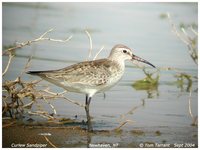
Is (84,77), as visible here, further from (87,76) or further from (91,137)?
(91,137)

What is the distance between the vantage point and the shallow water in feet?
27.1

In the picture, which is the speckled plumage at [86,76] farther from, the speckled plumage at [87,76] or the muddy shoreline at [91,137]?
the muddy shoreline at [91,137]

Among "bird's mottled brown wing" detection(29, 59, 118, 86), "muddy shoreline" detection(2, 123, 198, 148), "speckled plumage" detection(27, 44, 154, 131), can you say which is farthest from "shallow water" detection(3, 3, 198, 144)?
"bird's mottled brown wing" detection(29, 59, 118, 86)

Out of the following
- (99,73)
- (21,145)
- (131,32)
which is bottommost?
(21,145)

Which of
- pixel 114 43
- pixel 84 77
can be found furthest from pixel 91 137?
pixel 114 43

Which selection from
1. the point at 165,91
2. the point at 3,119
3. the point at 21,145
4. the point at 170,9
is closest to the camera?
the point at 21,145

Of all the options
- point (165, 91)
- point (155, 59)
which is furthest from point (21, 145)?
point (155, 59)

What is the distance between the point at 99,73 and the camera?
25.1ft

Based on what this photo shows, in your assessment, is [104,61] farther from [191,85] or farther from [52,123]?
[191,85]

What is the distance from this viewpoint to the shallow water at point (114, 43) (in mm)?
8258

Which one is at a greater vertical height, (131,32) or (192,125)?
(131,32)

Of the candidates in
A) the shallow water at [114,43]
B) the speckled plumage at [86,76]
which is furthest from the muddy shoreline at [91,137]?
the speckled plumage at [86,76]

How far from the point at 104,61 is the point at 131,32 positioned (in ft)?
14.7

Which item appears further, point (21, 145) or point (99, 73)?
point (99, 73)
